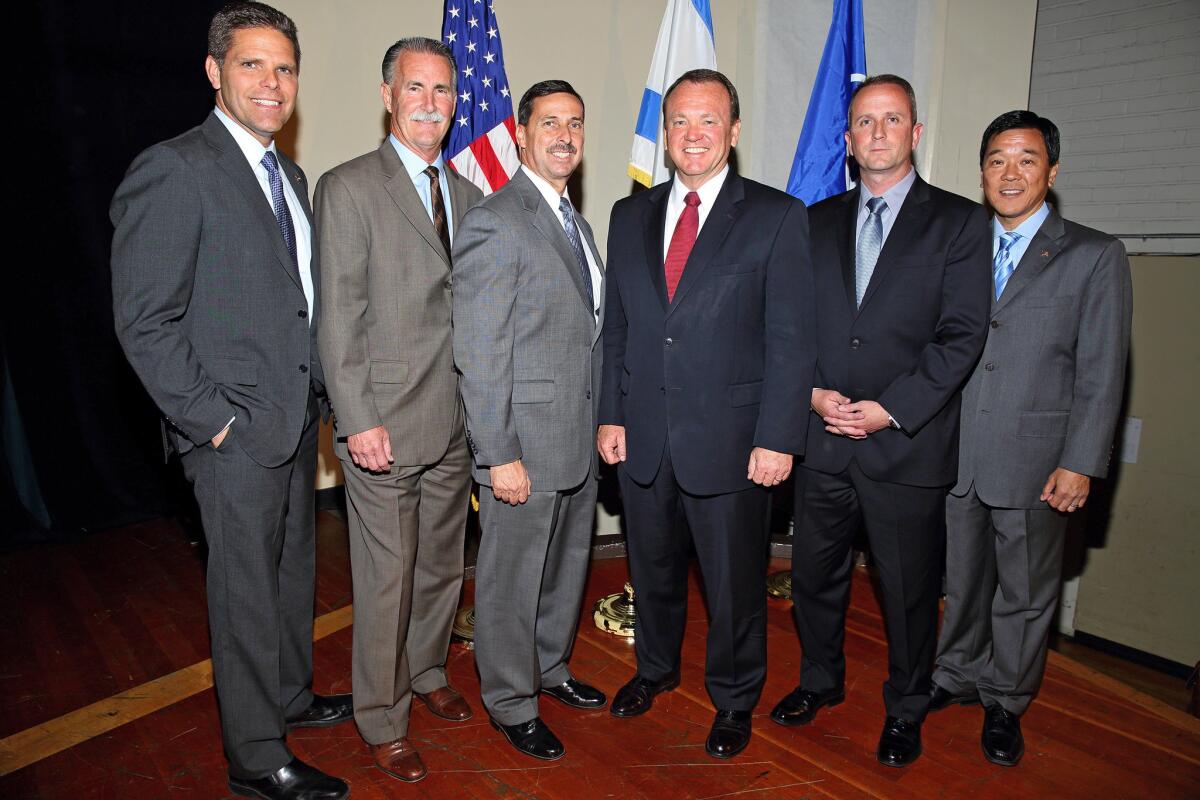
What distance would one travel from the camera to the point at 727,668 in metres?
2.45

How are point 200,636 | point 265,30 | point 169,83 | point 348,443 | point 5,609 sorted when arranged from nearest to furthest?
point 265,30, point 348,443, point 200,636, point 5,609, point 169,83

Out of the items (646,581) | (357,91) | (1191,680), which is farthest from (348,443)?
(1191,680)

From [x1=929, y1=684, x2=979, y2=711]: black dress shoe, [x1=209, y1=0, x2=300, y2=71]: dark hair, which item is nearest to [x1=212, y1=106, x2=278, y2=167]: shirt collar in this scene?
[x1=209, y1=0, x2=300, y2=71]: dark hair

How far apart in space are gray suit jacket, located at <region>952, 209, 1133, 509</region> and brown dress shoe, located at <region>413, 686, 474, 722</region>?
1782mm

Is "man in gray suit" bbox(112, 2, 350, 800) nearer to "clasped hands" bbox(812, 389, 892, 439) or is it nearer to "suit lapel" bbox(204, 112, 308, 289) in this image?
"suit lapel" bbox(204, 112, 308, 289)

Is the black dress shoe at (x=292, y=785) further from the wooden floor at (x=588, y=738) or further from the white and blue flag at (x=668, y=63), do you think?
the white and blue flag at (x=668, y=63)

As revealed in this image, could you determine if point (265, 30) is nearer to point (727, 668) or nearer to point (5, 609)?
point (727, 668)

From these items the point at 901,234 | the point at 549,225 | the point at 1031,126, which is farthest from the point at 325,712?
the point at 1031,126

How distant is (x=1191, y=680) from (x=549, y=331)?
347 cm

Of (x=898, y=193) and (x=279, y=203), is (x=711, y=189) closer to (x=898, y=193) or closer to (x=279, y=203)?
(x=898, y=193)

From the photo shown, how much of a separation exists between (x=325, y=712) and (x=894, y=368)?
6.81 ft

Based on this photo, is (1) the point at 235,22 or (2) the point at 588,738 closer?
(1) the point at 235,22

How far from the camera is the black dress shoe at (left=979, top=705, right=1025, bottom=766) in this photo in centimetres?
241

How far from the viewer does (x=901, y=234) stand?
7.57 ft
